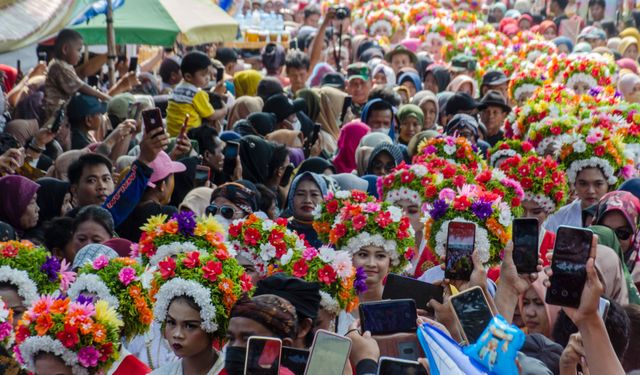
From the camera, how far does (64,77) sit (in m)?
10.3

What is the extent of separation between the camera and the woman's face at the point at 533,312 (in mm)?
6188

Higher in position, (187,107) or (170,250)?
(170,250)

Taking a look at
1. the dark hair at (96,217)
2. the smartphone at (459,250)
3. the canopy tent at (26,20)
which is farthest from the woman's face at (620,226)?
the canopy tent at (26,20)

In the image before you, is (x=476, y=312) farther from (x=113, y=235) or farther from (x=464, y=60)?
(x=464, y=60)

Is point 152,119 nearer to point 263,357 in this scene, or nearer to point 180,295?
point 180,295

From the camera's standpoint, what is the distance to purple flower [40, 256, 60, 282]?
611cm

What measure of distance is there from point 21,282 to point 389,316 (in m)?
2.23

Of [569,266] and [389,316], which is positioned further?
[389,316]

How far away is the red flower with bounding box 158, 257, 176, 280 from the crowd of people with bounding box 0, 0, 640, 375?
11 mm

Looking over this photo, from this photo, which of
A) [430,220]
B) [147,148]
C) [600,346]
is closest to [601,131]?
[430,220]

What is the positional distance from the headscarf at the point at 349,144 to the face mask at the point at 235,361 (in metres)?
7.01

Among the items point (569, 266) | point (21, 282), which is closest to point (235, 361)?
point (569, 266)

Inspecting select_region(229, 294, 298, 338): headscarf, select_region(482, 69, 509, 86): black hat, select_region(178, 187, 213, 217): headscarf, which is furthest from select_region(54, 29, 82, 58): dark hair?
select_region(482, 69, 509, 86): black hat

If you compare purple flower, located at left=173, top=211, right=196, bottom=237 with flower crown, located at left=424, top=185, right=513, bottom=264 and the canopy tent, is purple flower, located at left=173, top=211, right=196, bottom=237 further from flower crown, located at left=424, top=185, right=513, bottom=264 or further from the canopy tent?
the canopy tent
